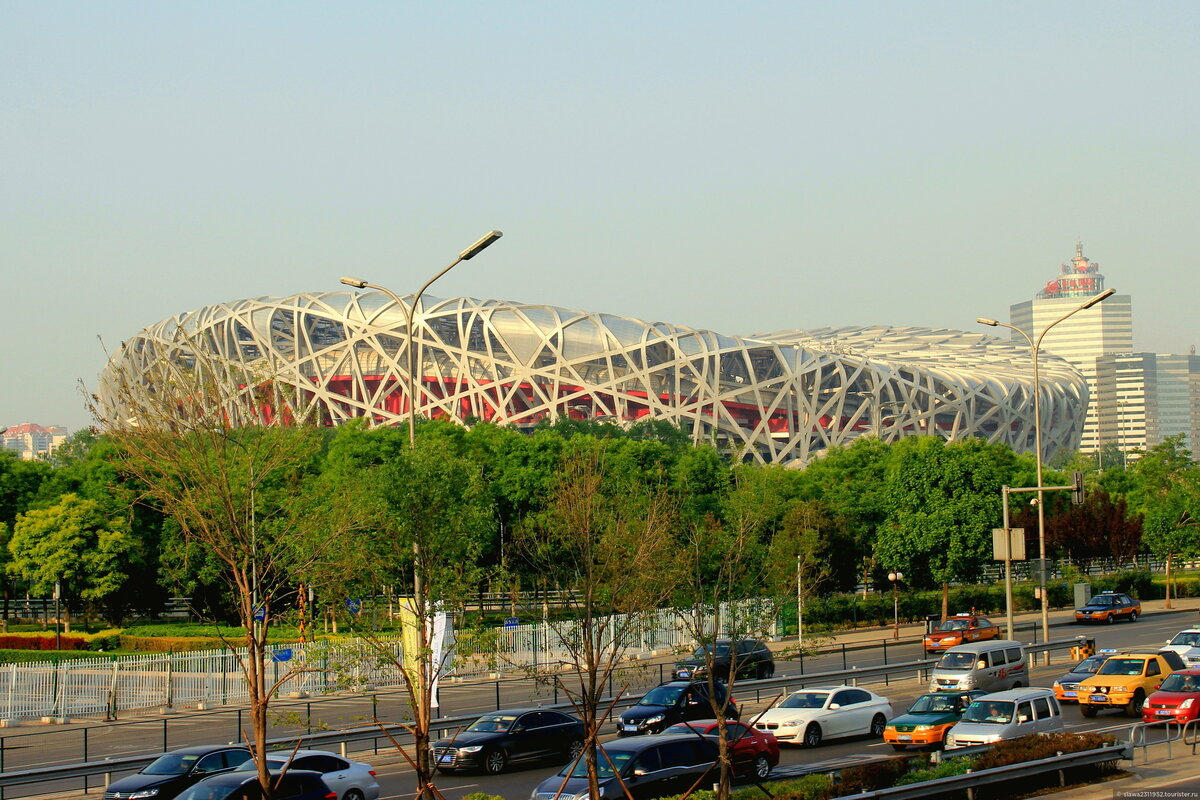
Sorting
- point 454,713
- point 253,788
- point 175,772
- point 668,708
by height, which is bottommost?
point 454,713

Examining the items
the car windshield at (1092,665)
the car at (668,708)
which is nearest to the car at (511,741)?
the car at (668,708)

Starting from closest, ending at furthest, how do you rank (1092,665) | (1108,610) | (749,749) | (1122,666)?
(749,749), (1122,666), (1092,665), (1108,610)

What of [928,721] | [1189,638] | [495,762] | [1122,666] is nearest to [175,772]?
[495,762]

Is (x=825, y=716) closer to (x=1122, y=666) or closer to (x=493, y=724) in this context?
(x=493, y=724)

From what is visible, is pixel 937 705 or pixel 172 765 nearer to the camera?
pixel 172 765

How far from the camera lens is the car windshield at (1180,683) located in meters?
25.1

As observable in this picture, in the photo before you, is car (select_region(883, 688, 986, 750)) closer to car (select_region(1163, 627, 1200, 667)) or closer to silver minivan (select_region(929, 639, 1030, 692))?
silver minivan (select_region(929, 639, 1030, 692))

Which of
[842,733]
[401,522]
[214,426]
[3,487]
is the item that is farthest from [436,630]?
[3,487]

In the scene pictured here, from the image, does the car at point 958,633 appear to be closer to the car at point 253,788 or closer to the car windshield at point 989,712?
the car windshield at point 989,712

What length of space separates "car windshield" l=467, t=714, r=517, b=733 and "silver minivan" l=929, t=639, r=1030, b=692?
10.5 meters

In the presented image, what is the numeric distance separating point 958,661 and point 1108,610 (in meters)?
25.9

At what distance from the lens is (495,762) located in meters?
23.0

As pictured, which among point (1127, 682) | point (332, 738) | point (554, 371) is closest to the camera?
point (332, 738)

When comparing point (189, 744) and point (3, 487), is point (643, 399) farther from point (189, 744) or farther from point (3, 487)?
point (189, 744)
